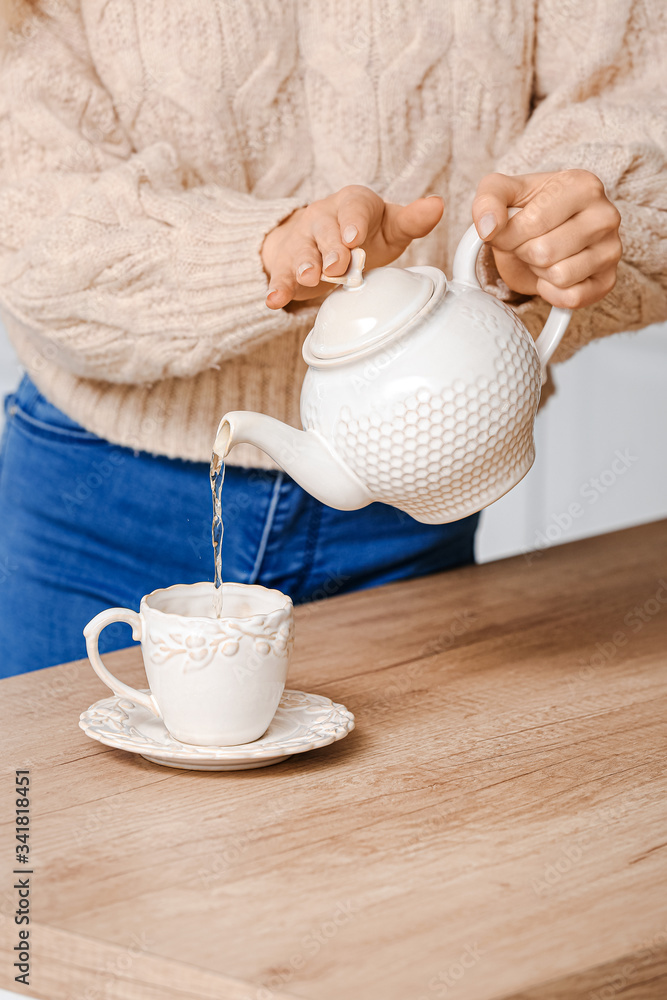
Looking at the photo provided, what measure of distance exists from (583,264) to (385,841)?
42 centimetres

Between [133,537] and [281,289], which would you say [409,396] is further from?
[133,537]

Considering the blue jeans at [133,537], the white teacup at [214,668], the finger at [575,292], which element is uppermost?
the finger at [575,292]

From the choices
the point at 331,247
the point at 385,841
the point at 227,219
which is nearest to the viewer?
the point at 385,841

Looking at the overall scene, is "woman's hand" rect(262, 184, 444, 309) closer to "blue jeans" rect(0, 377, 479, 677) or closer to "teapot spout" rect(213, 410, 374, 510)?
"teapot spout" rect(213, 410, 374, 510)

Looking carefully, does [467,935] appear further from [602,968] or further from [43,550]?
[43,550]

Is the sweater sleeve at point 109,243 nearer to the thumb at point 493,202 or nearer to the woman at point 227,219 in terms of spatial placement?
the woman at point 227,219

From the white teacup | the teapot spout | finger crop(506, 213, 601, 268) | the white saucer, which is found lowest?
the white saucer

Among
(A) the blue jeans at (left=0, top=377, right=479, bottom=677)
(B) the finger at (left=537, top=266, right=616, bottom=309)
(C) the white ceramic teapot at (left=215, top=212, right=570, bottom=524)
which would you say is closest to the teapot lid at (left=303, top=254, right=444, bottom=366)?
(C) the white ceramic teapot at (left=215, top=212, right=570, bottom=524)

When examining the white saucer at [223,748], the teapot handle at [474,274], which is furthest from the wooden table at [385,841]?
the teapot handle at [474,274]

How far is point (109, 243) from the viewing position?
2.83 ft

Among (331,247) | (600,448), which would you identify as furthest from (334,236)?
(600,448)

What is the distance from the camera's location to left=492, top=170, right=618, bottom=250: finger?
28.0 inches

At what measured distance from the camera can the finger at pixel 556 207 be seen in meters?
0.71

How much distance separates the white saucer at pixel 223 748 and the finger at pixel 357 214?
1.07 ft
